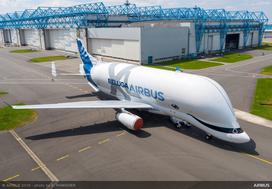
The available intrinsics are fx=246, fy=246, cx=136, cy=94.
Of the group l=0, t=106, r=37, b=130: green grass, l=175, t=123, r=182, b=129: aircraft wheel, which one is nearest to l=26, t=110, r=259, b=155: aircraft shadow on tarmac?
l=175, t=123, r=182, b=129: aircraft wheel

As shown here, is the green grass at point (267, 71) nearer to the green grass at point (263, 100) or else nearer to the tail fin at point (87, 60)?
the green grass at point (263, 100)

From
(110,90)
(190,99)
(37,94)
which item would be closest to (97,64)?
(110,90)

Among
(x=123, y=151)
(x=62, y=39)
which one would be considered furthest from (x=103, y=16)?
(x=123, y=151)

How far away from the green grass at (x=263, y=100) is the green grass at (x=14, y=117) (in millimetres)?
29456

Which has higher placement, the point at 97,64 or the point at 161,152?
the point at 97,64

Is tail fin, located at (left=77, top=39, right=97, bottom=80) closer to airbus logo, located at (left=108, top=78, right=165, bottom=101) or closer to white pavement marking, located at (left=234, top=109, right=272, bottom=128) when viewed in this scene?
airbus logo, located at (left=108, top=78, right=165, bottom=101)

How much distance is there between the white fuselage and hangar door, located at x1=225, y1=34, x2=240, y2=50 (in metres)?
87.7

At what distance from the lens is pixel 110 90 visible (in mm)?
35219

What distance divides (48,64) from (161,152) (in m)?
61.7

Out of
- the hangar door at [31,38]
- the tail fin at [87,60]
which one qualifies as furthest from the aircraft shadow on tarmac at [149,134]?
the hangar door at [31,38]

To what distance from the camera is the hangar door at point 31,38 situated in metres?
122

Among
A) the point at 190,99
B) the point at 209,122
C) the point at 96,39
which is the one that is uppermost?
the point at 96,39

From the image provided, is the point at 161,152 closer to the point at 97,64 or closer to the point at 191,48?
the point at 97,64

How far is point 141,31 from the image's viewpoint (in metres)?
68.1
